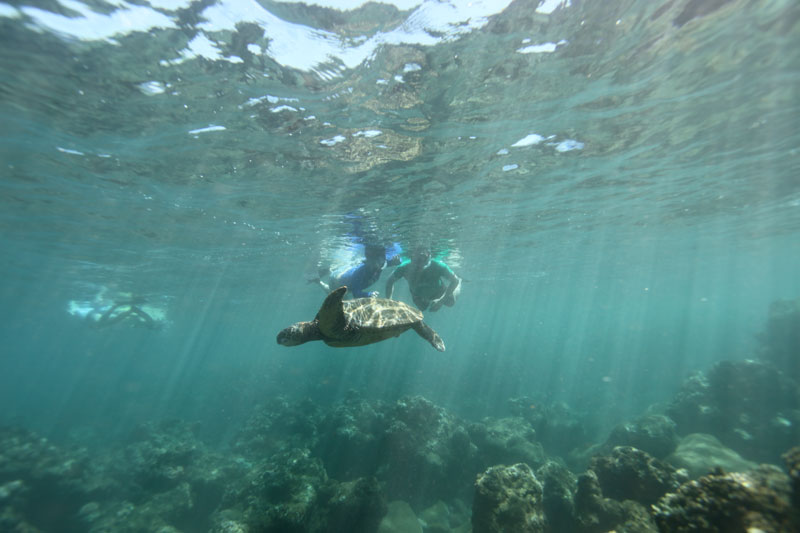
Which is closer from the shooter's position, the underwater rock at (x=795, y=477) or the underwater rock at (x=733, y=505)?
the underwater rock at (x=795, y=477)

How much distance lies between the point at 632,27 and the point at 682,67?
2.55 metres

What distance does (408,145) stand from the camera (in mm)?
10773

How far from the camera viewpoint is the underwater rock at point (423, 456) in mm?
12692

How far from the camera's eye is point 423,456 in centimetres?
1306

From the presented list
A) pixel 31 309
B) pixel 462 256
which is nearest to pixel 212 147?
pixel 462 256

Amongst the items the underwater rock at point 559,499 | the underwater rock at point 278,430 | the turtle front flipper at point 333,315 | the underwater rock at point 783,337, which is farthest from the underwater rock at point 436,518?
the underwater rock at point 783,337

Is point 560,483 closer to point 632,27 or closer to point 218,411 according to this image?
point 632,27

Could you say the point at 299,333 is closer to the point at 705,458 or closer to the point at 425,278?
the point at 425,278

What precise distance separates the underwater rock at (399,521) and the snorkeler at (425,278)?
22.8 ft

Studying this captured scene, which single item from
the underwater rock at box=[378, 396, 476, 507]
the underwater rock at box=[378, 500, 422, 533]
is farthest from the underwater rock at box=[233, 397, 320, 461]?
the underwater rock at box=[378, 500, 422, 533]

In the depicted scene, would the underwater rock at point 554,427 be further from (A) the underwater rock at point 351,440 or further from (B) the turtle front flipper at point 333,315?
(B) the turtle front flipper at point 333,315

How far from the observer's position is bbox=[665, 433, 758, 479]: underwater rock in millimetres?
9418

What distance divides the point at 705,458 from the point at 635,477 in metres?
5.55

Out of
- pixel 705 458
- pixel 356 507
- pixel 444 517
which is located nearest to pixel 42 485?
pixel 356 507
